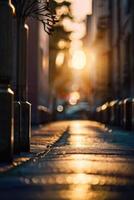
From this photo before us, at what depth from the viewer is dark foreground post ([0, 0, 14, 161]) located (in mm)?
8406

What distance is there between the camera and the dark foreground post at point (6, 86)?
8406 mm

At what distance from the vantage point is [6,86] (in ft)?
28.3

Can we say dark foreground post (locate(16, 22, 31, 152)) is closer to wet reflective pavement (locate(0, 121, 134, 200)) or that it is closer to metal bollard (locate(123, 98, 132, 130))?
wet reflective pavement (locate(0, 121, 134, 200))

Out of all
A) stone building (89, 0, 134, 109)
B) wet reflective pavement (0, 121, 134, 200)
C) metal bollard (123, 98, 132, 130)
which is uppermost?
stone building (89, 0, 134, 109)

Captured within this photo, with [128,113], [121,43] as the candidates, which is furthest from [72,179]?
[121,43]

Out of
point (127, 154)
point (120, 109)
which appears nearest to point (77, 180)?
point (127, 154)

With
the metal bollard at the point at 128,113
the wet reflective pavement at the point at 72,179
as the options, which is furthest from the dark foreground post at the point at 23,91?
the metal bollard at the point at 128,113

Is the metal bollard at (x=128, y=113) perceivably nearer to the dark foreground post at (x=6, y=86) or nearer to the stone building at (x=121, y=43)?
the stone building at (x=121, y=43)

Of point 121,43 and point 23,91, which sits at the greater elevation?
point 121,43

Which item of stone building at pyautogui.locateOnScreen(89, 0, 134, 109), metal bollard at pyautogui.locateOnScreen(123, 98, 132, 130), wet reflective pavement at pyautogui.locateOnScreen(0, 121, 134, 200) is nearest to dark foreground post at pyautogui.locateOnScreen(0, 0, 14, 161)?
wet reflective pavement at pyautogui.locateOnScreen(0, 121, 134, 200)

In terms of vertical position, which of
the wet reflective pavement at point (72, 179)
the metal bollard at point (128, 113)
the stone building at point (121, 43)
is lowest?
the wet reflective pavement at point (72, 179)

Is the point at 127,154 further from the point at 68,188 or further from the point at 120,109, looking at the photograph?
the point at 120,109

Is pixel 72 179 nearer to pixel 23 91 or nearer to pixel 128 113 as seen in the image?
pixel 23 91

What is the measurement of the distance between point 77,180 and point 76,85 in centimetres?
10335
